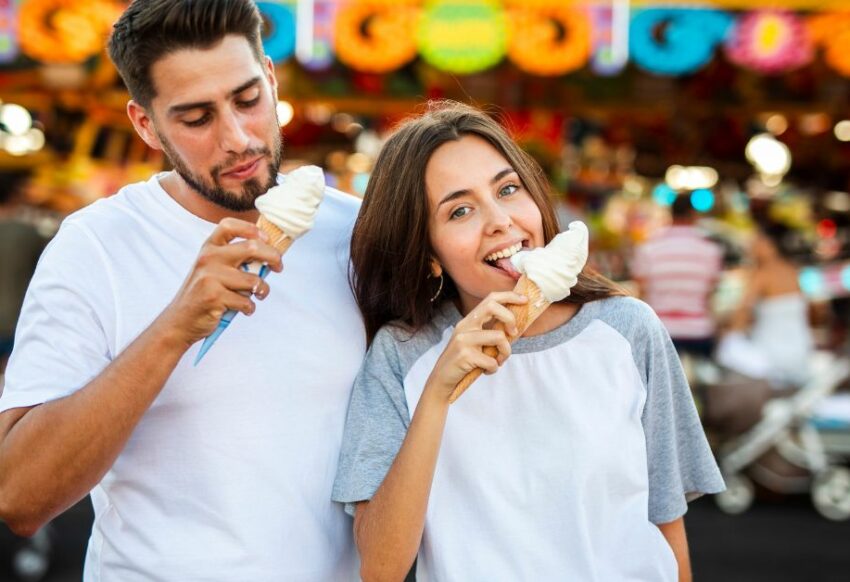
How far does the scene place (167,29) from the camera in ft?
6.03

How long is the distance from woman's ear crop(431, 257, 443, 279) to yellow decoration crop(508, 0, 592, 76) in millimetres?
5648

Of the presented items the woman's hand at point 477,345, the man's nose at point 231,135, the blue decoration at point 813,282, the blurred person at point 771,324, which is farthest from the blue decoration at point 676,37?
the woman's hand at point 477,345

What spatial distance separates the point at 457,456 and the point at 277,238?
0.54m

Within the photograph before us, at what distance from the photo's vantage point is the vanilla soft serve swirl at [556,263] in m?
1.72

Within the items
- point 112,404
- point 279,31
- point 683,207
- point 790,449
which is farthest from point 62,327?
point 279,31

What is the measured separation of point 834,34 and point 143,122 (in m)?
6.92

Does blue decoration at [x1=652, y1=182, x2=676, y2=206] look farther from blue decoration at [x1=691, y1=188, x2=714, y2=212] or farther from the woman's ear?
the woman's ear

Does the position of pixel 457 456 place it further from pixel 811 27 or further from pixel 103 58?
pixel 103 58

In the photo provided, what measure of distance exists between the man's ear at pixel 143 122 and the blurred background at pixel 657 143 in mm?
796

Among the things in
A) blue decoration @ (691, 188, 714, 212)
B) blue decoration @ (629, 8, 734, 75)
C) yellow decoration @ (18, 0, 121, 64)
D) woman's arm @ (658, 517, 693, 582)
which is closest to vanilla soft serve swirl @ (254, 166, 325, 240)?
woman's arm @ (658, 517, 693, 582)

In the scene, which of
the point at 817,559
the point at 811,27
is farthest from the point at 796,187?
the point at 817,559

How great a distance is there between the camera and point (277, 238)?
168 centimetres

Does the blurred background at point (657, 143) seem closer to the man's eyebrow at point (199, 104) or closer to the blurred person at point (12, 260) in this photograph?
the blurred person at point (12, 260)

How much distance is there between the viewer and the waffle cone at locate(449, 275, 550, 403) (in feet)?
5.51
